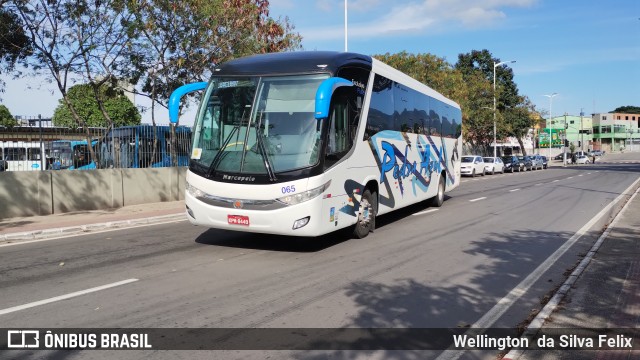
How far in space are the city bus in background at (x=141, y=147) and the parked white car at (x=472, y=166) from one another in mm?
23931

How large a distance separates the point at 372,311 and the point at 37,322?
11.3 feet

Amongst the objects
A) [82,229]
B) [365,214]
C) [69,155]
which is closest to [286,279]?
[365,214]

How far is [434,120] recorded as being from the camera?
1505 cm

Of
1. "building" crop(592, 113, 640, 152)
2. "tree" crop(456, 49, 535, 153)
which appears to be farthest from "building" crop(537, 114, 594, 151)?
"tree" crop(456, 49, 535, 153)

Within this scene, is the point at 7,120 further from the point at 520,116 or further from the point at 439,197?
the point at 520,116

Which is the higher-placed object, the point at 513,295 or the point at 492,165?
the point at 492,165

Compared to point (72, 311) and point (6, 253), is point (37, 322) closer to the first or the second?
point (72, 311)

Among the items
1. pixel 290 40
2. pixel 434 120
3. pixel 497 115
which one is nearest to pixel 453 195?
pixel 434 120

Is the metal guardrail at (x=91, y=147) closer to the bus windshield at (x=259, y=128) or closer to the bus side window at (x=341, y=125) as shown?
the bus windshield at (x=259, y=128)

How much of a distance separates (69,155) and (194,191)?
26.6ft

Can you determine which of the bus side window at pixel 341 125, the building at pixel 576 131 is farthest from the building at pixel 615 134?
the bus side window at pixel 341 125

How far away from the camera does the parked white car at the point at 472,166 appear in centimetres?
3750

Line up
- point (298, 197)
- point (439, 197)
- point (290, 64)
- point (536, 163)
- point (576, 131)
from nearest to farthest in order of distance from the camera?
point (298, 197) < point (290, 64) < point (439, 197) < point (536, 163) < point (576, 131)

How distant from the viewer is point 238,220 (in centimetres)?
799
